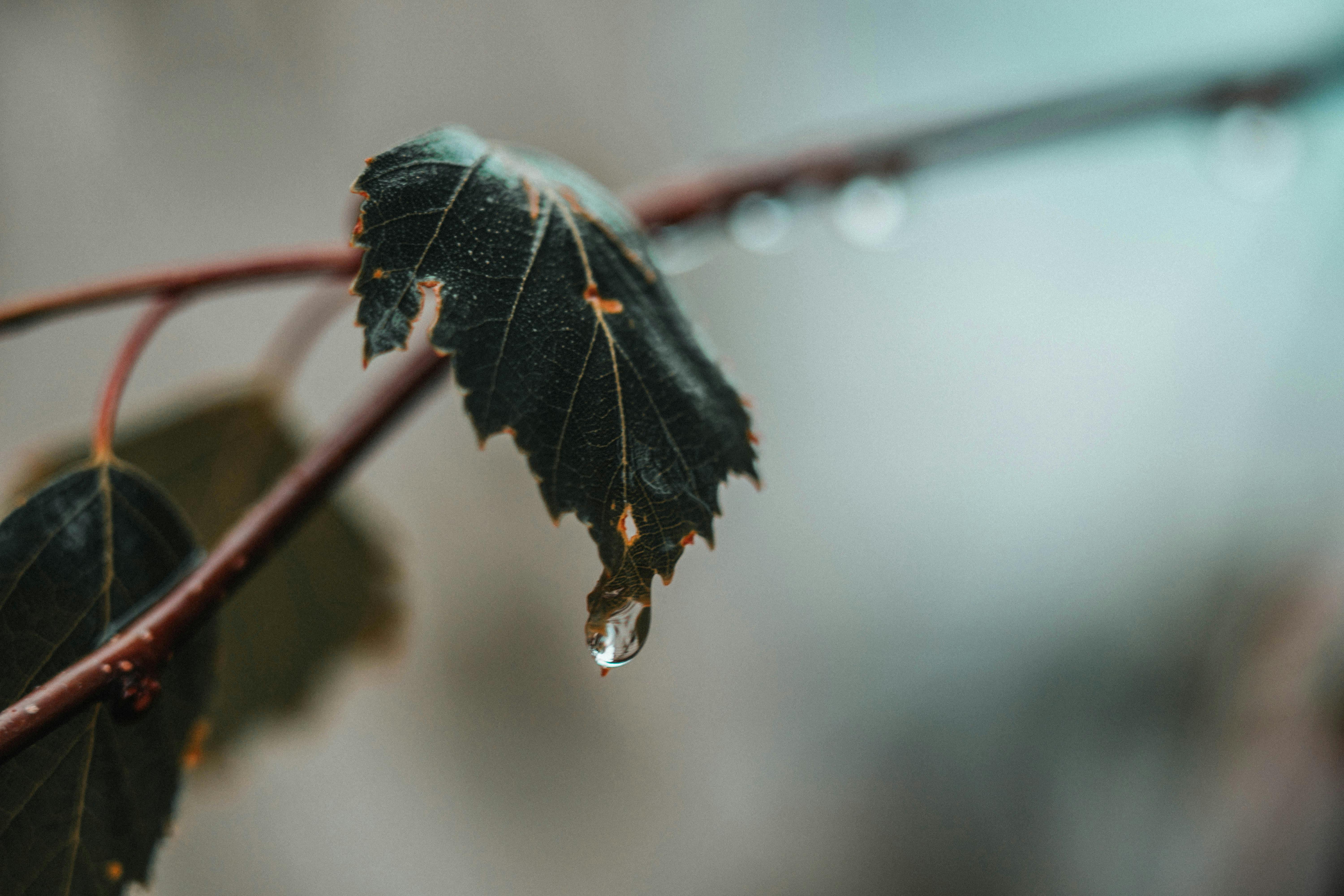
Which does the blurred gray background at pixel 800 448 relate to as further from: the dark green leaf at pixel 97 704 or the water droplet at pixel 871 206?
the dark green leaf at pixel 97 704

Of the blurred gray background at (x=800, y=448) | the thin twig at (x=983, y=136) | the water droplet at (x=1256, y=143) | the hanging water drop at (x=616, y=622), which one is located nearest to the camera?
the hanging water drop at (x=616, y=622)

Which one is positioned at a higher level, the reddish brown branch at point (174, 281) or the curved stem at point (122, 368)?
the reddish brown branch at point (174, 281)

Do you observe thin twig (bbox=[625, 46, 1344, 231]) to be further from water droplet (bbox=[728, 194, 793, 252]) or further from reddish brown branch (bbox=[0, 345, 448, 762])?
reddish brown branch (bbox=[0, 345, 448, 762])

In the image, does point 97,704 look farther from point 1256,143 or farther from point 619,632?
point 1256,143

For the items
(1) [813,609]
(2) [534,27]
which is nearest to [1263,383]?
(1) [813,609]

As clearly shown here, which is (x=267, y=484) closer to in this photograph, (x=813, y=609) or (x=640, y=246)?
(x=640, y=246)

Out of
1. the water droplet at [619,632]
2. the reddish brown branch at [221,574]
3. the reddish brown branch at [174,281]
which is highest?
the reddish brown branch at [174,281]

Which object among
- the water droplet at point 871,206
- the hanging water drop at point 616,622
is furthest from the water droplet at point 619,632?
the water droplet at point 871,206

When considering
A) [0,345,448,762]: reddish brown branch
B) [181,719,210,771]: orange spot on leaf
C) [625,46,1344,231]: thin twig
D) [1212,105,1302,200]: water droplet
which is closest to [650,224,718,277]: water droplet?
[625,46,1344,231]: thin twig
